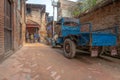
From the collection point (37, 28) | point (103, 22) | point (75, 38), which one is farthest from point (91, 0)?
point (37, 28)

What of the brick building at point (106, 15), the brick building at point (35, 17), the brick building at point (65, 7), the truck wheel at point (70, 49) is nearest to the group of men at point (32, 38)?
the brick building at point (35, 17)

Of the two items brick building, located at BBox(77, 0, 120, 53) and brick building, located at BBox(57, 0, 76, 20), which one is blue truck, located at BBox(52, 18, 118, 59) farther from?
brick building, located at BBox(57, 0, 76, 20)

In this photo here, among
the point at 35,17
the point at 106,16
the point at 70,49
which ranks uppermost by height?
the point at 35,17

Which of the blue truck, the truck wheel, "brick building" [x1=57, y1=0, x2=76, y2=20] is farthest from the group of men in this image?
Answer: the truck wheel

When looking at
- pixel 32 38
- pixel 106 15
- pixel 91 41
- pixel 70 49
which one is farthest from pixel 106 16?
pixel 32 38

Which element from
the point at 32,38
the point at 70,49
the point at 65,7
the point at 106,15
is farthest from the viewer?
the point at 65,7

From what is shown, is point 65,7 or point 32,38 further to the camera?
point 65,7

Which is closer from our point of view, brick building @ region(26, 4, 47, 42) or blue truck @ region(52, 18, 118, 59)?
blue truck @ region(52, 18, 118, 59)

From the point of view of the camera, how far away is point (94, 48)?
246 inches

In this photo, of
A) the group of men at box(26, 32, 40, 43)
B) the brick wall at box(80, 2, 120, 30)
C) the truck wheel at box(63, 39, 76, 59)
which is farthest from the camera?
the group of men at box(26, 32, 40, 43)

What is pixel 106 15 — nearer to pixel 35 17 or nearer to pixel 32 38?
pixel 32 38

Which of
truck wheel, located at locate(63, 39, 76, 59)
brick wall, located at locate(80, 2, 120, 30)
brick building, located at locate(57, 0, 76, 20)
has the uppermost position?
brick building, located at locate(57, 0, 76, 20)

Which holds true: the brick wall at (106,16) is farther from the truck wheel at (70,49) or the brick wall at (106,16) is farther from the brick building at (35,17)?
the brick building at (35,17)

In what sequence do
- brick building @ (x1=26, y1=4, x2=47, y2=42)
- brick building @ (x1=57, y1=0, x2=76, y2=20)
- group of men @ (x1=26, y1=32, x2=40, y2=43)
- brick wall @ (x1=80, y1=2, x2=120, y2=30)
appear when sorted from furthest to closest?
1. brick building @ (x1=57, y1=0, x2=76, y2=20)
2. brick building @ (x1=26, y1=4, x2=47, y2=42)
3. group of men @ (x1=26, y1=32, x2=40, y2=43)
4. brick wall @ (x1=80, y1=2, x2=120, y2=30)
